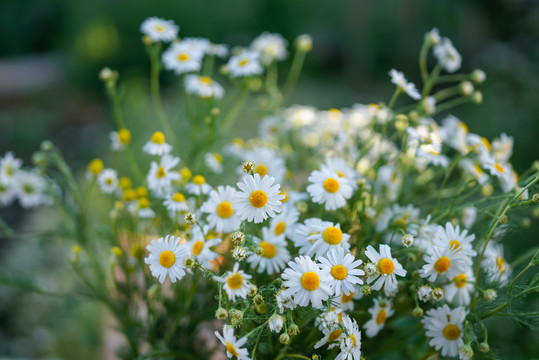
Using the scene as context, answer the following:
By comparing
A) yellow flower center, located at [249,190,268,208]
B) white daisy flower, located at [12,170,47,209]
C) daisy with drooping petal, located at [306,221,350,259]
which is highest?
white daisy flower, located at [12,170,47,209]

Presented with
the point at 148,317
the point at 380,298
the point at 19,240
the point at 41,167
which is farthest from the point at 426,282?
the point at 19,240

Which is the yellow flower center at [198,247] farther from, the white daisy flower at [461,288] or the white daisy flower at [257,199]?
the white daisy flower at [461,288]

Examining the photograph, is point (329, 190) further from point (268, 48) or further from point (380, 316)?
point (268, 48)

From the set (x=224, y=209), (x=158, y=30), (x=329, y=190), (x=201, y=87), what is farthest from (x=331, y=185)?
(x=158, y=30)

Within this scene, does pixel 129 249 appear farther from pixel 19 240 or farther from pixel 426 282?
pixel 19 240

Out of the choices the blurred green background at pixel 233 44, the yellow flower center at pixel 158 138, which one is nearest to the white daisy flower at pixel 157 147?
the yellow flower center at pixel 158 138

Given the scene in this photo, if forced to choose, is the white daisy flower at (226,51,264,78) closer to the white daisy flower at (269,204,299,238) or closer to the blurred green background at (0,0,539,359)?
the white daisy flower at (269,204,299,238)

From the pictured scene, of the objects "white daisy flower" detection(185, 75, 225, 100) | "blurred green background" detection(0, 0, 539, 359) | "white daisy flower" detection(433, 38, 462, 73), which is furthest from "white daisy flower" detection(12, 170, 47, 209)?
"blurred green background" detection(0, 0, 539, 359)
